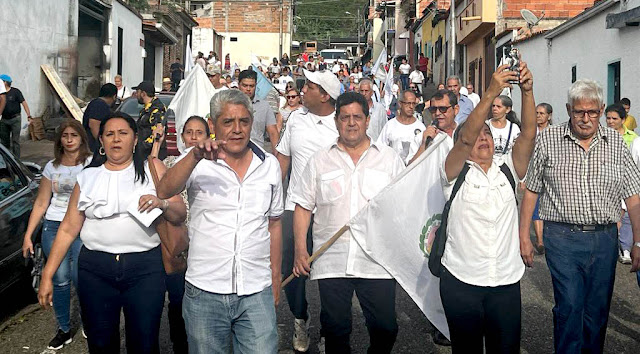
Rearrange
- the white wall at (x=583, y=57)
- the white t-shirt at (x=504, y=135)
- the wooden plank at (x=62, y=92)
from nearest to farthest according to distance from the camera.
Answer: the white t-shirt at (x=504, y=135), the white wall at (x=583, y=57), the wooden plank at (x=62, y=92)

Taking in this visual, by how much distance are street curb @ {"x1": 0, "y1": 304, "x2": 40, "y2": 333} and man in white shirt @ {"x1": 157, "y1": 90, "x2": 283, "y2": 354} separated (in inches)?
127

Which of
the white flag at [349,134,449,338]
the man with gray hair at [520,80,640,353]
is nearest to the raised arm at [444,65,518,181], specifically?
the white flag at [349,134,449,338]

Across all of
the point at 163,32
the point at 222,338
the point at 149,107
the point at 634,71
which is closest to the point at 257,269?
the point at 222,338

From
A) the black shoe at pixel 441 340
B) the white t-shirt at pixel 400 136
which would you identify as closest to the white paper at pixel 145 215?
the black shoe at pixel 441 340

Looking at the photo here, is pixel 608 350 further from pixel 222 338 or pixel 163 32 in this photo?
pixel 163 32

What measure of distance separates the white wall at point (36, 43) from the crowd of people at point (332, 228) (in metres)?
13.4

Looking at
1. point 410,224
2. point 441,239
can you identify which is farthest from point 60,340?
point 441,239

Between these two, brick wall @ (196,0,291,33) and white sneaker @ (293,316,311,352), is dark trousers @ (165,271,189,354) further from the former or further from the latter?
brick wall @ (196,0,291,33)

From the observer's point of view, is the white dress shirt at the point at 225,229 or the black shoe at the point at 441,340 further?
the black shoe at the point at 441,340

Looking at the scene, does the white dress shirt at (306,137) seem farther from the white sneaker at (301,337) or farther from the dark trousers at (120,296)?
the dark trousers at (120,296)

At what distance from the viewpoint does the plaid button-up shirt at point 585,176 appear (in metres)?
4.78

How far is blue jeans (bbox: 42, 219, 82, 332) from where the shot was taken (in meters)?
5.75

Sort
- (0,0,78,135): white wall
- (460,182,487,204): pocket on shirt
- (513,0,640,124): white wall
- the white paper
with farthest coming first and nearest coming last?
(0,0,78,135): white wall, (513,0,640,124): white wall, (460,182,487,204): pocket on shirt, the white paper

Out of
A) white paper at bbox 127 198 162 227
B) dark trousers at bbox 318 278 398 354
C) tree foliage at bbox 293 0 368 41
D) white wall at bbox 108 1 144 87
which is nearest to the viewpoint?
white paper at bbox 127 198 162 227
